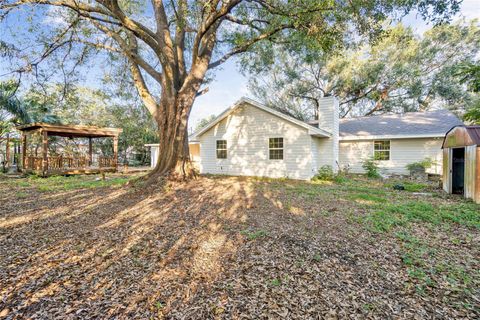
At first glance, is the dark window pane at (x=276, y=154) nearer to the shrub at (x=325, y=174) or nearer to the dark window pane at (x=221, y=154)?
the shrub at (x=325, y=174)

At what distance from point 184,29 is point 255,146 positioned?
647 cm

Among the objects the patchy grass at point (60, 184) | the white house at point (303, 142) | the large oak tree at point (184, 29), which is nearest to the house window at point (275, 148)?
the white house at point (303, 142)

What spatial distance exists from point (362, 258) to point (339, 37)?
7051mm

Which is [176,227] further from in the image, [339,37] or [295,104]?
[295,104]

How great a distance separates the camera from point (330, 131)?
1248cm

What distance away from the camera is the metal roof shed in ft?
21.3

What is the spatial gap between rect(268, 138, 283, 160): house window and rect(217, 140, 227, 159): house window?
273 cm

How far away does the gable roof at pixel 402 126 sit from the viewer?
1327 cm

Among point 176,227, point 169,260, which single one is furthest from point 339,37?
point 169,260

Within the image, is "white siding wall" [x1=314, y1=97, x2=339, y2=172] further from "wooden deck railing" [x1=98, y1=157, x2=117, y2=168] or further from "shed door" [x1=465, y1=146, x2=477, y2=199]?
"wooden deck railing" [x1=98, y1=157, x2=117, y2=168]

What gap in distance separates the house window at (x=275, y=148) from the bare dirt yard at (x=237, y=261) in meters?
6.42

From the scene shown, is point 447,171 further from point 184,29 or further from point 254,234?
point 184,29

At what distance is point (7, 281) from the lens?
2.67m

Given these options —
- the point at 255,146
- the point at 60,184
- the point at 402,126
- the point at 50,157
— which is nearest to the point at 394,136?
the point at 402,126
